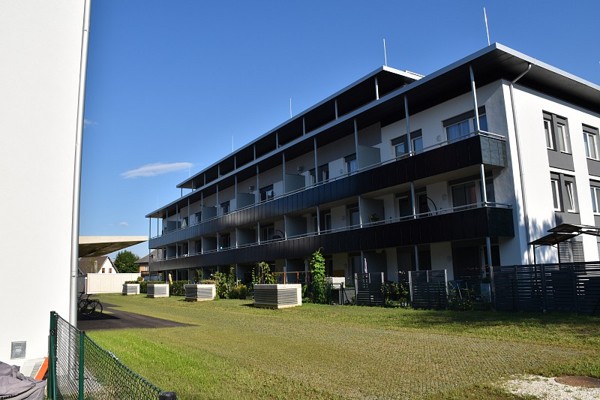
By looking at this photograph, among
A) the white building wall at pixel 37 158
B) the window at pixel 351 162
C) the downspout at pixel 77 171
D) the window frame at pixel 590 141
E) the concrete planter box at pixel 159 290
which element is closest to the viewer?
the white building wall at pixel 37 158

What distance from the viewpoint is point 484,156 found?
20125mm

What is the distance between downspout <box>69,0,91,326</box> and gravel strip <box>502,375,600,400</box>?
6441 mm

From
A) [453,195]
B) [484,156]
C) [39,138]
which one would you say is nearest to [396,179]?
[453,195]

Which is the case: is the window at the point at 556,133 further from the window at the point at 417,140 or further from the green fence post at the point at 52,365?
the green fence post at the point at 52,365

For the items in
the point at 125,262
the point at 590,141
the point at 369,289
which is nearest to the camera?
the point at 369,289

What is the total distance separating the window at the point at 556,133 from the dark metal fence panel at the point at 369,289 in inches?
402

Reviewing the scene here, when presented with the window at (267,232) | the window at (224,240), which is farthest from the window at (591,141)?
the window at (224,240)

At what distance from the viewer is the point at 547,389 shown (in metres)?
6.67

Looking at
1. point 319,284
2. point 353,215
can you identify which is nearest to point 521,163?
point 319,284

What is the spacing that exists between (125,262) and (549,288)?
9253cm

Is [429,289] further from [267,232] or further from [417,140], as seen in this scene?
[267,232]

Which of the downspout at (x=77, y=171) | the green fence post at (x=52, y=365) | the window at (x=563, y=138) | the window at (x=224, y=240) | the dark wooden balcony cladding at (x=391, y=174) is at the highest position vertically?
the window at (x=563, y=138)

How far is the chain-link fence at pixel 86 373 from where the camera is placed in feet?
12.7

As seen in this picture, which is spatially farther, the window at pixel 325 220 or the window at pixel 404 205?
the window at pixel 325 220
